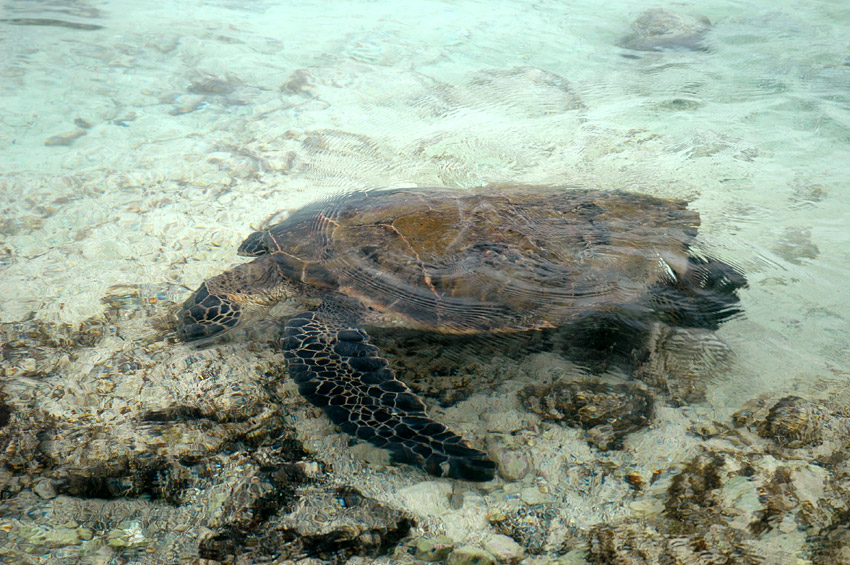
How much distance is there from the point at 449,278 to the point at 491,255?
0.26 meters

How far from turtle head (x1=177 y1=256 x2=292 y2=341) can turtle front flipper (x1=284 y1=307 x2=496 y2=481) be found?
0.31m

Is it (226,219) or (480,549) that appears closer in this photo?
(480,549)

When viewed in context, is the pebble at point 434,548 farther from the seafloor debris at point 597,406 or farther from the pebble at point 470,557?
the seafloor debris at point 597,406

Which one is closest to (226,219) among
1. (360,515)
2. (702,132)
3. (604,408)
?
(360,515)

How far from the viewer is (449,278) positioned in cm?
281

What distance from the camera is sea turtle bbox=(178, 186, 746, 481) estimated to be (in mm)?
2732

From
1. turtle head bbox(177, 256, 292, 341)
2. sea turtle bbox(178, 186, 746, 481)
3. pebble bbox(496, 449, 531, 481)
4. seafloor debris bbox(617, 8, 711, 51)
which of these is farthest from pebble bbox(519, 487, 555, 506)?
seafloor debris bbox(617, 8, 711, 51)

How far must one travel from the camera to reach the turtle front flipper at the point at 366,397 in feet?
7.13

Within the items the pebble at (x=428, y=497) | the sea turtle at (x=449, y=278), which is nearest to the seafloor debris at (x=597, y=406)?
the sea turtle at (x=449, y=278)

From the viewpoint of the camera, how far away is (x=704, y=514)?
6.52 feet

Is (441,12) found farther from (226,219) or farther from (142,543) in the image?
(142,543)

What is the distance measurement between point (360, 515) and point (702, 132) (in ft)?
16.0

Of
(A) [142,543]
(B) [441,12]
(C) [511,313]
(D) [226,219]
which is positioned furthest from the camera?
(B) [441,12]

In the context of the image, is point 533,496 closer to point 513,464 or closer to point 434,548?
point 513,464
